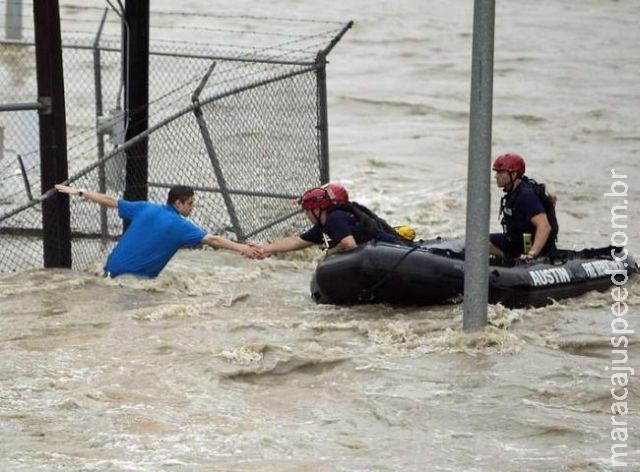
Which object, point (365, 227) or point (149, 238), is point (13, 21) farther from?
point (365, 227)

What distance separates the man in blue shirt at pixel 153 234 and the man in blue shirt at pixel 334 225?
40 cm

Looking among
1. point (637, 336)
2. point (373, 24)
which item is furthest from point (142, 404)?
point (373, 24)

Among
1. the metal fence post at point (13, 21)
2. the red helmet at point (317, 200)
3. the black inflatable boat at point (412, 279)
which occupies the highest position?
the metal fence post at point (13, 21)

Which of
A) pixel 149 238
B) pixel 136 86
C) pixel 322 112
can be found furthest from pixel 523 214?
pixel 136 86

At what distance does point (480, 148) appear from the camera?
1051cm

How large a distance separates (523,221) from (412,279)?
1644 mm

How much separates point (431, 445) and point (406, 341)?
236 cm

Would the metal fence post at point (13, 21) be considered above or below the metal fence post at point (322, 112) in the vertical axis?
above

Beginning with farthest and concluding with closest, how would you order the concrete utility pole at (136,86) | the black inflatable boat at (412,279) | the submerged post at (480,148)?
the concrete utility pole at (136,86), the black inflatable boat at (412,279), the submerged post at (480,148)

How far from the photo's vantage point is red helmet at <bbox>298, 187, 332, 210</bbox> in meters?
12.5

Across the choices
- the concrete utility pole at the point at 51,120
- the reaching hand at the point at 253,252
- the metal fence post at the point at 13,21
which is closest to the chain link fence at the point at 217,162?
the concrete utility pole at the point at 51,120

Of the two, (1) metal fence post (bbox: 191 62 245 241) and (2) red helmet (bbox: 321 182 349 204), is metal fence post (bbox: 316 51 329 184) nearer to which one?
(1) metal fence post (bbox: 191 62 245 241)

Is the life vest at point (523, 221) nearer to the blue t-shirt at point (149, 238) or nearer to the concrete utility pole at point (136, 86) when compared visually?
the blue t-shirt at point (149, 238)

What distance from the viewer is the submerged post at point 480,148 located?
1041cm
